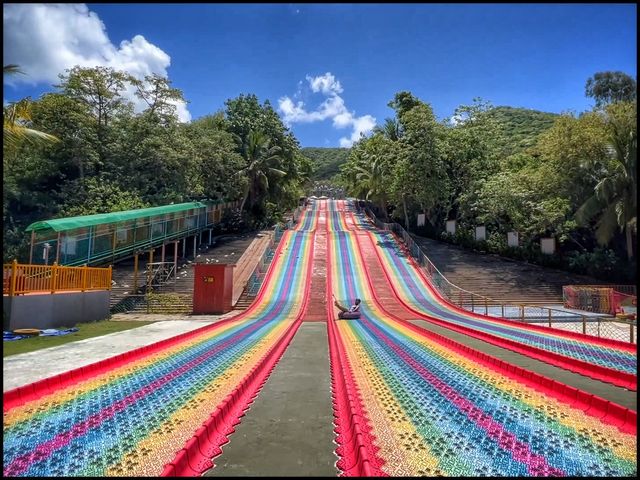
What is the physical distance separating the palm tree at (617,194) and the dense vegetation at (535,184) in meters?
0.05

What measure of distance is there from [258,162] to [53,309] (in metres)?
25.2

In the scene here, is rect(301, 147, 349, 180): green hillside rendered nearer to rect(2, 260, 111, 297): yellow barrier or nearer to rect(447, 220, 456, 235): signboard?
rect(447, 220, 456, 235): signboard

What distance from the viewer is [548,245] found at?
25500mm

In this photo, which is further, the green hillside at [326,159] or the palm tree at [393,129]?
the green hillside at [326,159]

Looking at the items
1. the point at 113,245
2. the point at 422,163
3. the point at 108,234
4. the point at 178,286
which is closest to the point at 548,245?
the point at 422,163

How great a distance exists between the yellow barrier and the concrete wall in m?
0.22

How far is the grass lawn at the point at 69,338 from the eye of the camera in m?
9.10

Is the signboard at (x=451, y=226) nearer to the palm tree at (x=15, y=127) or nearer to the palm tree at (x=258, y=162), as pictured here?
the palm tree at (x=258, y=162)

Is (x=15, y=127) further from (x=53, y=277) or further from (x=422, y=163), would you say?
(x=422, y=163)

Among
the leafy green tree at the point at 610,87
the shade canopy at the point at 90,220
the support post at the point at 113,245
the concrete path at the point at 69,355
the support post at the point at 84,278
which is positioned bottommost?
the concrete path at the point at 69,355

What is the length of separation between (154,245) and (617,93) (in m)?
49.6

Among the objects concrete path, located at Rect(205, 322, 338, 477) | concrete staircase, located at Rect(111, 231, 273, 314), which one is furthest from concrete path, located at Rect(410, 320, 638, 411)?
concrete staircase, located at Rect(111, 231, 273, 314)

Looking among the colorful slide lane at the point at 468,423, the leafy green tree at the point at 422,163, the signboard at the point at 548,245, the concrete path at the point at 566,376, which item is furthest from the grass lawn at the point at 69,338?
the signboard at the point at 548,245

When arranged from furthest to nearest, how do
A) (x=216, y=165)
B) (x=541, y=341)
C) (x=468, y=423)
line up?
(x=216, y=165) < (x=541, y=341) < (x=468, y=423)
